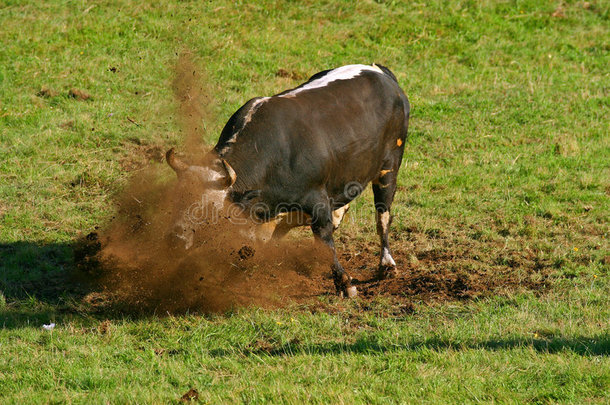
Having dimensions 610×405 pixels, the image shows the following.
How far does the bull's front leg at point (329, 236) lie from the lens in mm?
7680

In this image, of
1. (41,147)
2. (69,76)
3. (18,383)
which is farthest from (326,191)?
(69,76)

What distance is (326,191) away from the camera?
7.82m

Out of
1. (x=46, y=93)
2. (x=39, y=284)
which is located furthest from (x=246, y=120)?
(x=46, y=93)

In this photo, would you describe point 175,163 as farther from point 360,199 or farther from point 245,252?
point 360,199

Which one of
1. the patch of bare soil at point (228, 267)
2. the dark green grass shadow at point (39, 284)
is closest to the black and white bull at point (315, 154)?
the patch of bare soil at point (228, 267)

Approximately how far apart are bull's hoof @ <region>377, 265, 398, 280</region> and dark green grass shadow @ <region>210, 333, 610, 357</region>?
220cm

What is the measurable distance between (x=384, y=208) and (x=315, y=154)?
172 centimetres

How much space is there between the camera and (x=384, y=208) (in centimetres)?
893

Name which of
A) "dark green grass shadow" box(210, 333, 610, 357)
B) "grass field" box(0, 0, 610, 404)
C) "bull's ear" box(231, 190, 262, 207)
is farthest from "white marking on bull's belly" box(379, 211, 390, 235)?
"dark green grass shadow" box(210, 333, 610, 357)

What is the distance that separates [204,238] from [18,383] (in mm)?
2225

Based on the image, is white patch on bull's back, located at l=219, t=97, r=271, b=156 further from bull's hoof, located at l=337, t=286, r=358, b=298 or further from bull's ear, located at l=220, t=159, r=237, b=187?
bull's hoof, located at l=337, t=286, r=358, b=298

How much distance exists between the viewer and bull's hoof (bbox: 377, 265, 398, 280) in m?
8.40

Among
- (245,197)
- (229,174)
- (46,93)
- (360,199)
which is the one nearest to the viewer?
(229,174)

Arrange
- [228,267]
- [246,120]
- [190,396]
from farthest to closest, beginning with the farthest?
[228,267], [246,120], [190,396]
